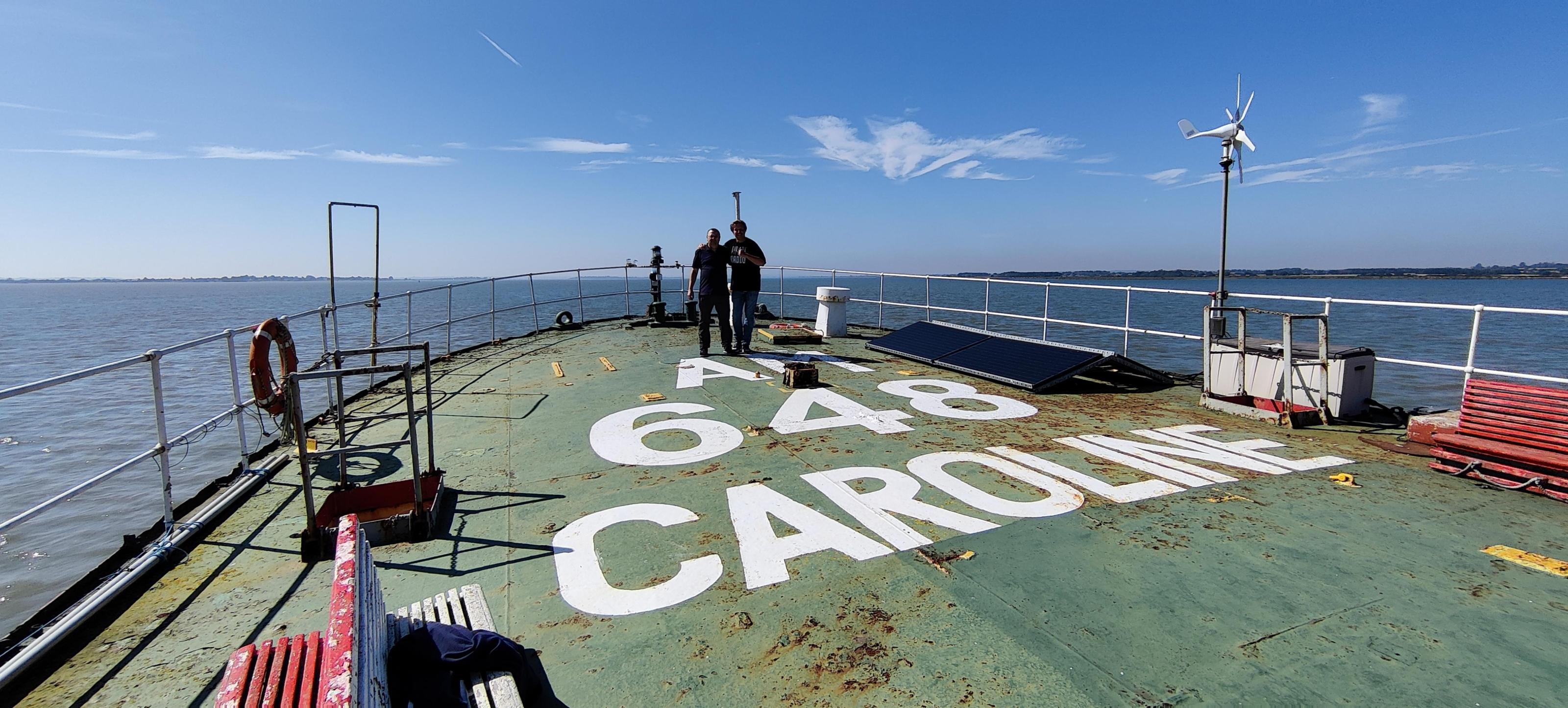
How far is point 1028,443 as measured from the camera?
529 centimetres

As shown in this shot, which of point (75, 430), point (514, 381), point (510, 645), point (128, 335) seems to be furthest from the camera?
point (128, 335)

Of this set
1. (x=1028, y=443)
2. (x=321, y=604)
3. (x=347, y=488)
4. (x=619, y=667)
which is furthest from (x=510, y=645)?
(x=1028, y=443)

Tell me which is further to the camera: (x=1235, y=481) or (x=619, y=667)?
(x=1235, y=481)

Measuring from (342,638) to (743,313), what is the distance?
8055 millimetres

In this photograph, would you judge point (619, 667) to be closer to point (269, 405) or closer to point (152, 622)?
point (152, 622)

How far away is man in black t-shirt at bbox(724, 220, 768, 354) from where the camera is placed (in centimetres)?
897

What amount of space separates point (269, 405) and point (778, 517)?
4.30m

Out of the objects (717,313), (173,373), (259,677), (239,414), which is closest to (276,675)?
(259,677)

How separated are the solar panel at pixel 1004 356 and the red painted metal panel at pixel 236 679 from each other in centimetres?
677

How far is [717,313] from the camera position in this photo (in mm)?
9414

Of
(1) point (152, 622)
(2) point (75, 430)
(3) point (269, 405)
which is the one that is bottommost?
(2) point (75, 430)

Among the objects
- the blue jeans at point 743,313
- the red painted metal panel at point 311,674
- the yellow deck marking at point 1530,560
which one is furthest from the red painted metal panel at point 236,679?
the blue jeans at point 743,313

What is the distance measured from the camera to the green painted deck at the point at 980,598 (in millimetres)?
2430

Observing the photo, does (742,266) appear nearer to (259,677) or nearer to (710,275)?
(710,275)
